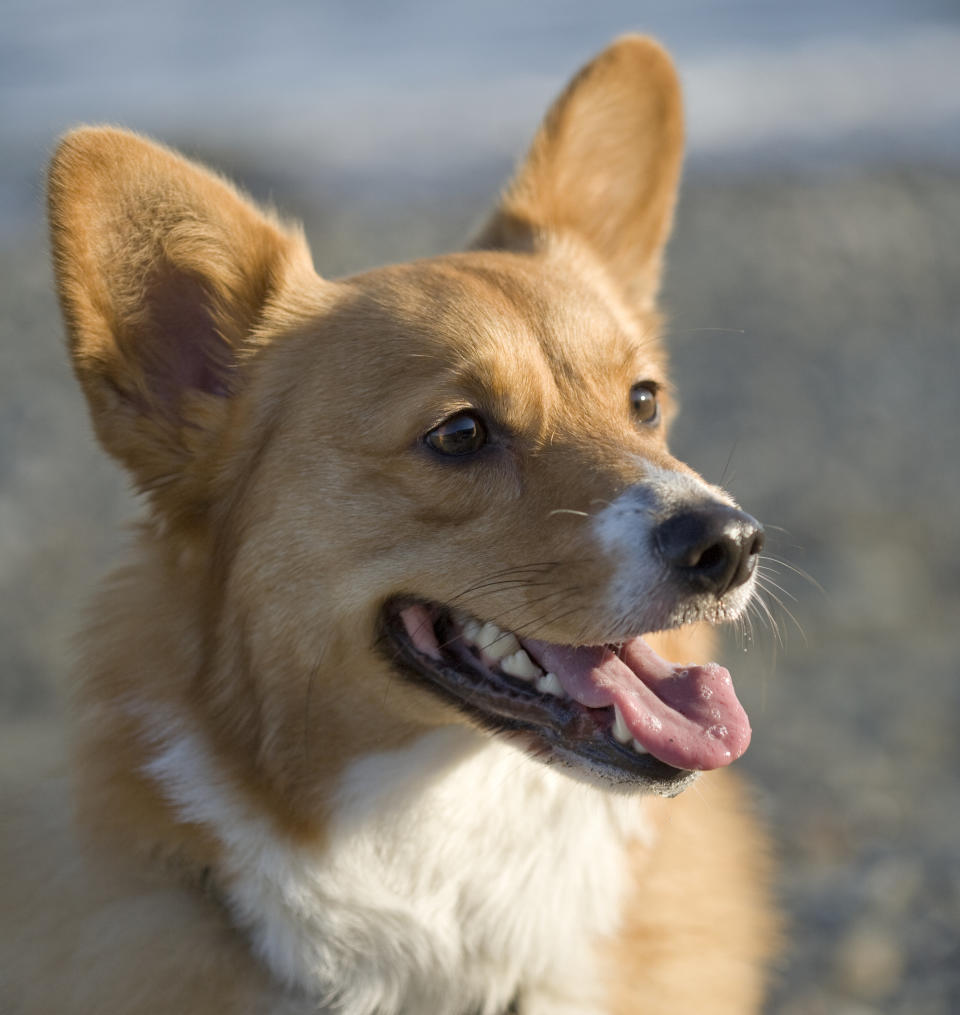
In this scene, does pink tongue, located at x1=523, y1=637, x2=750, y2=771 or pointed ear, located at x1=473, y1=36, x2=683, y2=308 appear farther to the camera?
pointed ear, located at x1=473, y1=36, x2=683, y2=308

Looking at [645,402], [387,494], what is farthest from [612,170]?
[387,494]

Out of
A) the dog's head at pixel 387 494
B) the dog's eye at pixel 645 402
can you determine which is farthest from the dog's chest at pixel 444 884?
the dog's eye at pixel 645 402

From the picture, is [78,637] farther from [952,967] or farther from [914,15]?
[914,15]

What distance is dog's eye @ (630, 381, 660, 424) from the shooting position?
3.14 m

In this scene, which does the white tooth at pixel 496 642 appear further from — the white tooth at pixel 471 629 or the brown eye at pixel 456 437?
the brown eye at pixel 456 437

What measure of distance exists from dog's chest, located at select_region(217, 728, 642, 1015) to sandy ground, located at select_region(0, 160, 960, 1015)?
0.79m

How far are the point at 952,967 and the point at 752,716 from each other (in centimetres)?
183

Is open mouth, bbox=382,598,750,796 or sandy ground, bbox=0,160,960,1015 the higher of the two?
open mouth, bbox=382,598,750,796

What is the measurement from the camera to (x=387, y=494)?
9.06 feet

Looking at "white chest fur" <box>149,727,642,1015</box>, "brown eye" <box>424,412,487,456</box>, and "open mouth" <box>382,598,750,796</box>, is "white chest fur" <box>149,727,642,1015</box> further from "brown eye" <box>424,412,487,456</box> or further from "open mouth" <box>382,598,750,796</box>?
"brown eye" <box>424,412,487,456</box>

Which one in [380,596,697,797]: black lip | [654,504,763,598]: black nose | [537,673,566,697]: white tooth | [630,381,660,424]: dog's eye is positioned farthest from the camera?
[630,381,660,424]: dog's eye

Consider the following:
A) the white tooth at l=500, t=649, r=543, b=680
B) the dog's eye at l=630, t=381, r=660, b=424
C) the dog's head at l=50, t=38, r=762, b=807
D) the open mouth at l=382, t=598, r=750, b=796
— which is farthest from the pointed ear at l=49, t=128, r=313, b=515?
the dog's eye at l=630, t=381, r=660, b=424

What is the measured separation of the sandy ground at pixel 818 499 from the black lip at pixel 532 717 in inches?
25.5

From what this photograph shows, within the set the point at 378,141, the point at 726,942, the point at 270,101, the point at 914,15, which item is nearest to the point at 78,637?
the point at 726,942
